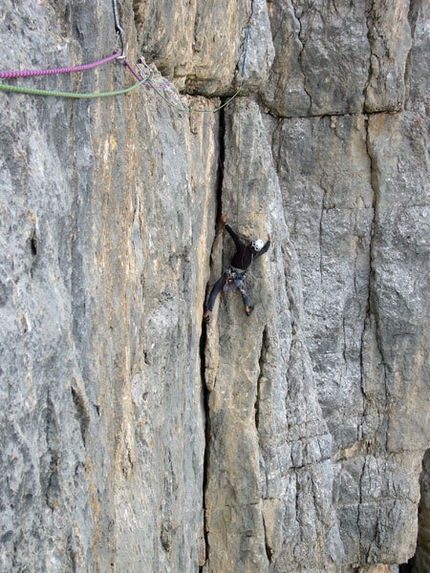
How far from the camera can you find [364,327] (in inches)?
466

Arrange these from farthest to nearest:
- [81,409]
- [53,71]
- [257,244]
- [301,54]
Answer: [301,54] → [257,244] → [81,409] → [53,71]

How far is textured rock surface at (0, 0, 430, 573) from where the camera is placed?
348cm

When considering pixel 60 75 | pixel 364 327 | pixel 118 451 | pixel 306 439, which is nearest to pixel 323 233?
pixel 364 327

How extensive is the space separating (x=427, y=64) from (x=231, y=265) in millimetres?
5190

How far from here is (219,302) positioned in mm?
9406

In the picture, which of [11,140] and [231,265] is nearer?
[11,140]

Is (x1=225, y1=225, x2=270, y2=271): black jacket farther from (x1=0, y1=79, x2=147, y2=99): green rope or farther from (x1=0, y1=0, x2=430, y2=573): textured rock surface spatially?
(x1=0, y1=79, x2=147, y2=99): green rope

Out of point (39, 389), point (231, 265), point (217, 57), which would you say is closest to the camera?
point (39, 389)

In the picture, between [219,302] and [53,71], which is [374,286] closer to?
[219,302]

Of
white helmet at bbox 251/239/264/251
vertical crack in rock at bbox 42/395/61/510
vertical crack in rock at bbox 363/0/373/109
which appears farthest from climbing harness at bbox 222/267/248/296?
vertical crack in rock at bbox 42/395/61/510

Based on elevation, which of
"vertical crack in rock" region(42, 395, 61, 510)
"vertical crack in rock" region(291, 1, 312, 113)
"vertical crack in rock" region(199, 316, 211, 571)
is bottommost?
"vertical crack in rock" region(199, 316, 211, 571)

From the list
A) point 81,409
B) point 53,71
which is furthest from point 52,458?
point 53,71

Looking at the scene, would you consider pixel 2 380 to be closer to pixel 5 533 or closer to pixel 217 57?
pixel 5 533

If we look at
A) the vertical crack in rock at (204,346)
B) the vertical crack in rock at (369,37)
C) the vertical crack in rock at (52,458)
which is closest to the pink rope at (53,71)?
the vertical crack in rock at (52,458)
